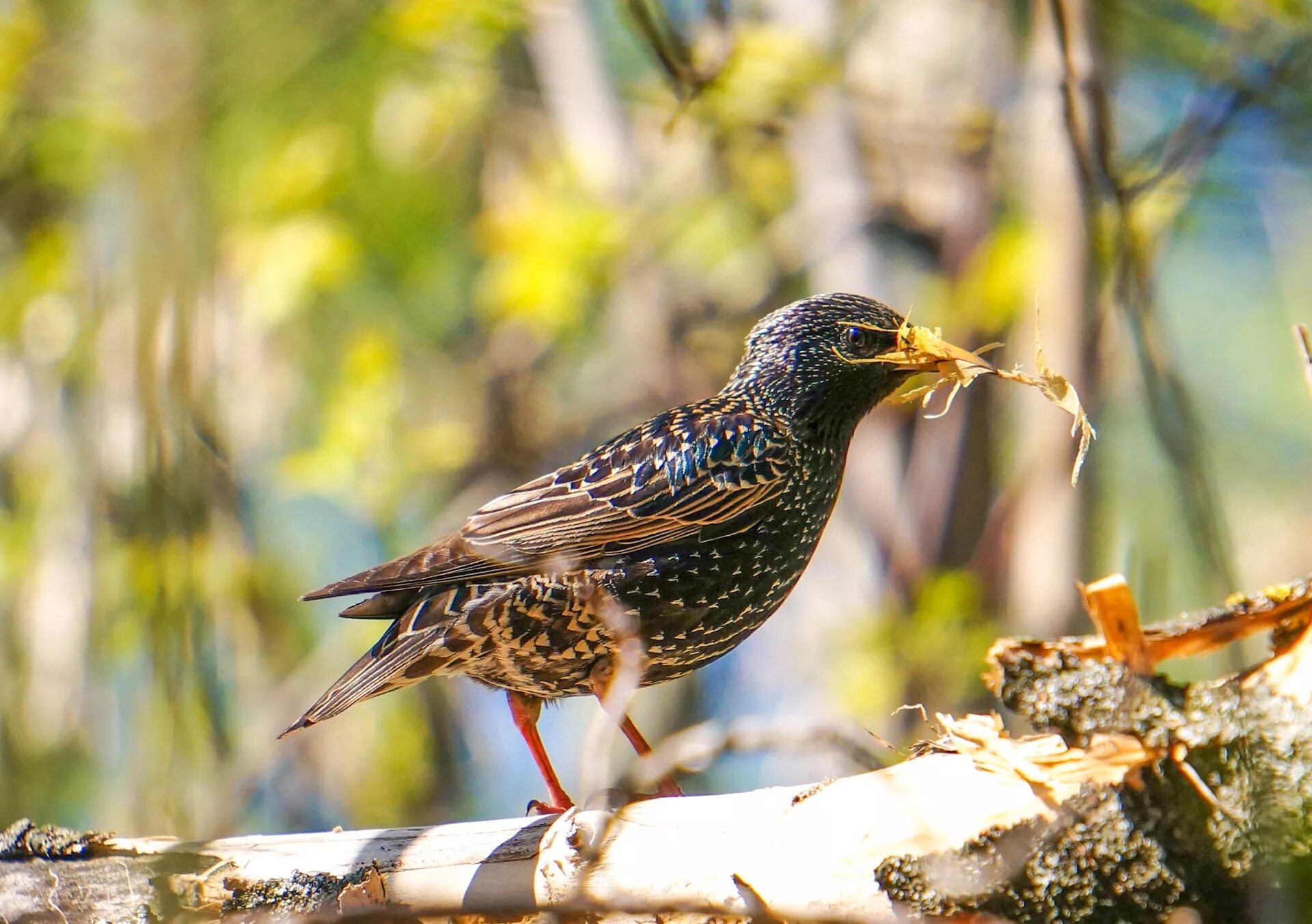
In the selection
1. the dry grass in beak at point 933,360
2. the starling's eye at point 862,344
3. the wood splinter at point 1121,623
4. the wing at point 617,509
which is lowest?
the wood splinter at point 1121,623

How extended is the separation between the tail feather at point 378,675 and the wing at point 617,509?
147 millimetres

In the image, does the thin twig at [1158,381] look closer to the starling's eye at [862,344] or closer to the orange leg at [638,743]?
the starling's eye at [862,344]

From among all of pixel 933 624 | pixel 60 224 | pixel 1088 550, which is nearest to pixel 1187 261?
pixel 1088 550

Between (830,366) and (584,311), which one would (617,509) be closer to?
(830,366)

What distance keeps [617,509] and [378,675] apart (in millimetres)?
807

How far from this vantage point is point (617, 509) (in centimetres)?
348

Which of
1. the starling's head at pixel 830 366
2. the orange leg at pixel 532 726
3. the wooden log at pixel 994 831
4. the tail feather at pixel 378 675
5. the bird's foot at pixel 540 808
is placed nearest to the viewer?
the wooden log at pixel 994 831

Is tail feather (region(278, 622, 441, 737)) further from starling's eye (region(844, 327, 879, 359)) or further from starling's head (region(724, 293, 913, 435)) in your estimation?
starling's eye (region(844, 327, 879, 359))

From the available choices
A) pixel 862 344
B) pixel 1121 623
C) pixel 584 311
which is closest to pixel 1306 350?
pixel 1121 623

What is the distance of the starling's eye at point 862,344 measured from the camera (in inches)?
151

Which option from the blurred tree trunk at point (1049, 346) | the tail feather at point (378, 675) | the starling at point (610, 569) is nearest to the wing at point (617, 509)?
the starling at point (610, 569)

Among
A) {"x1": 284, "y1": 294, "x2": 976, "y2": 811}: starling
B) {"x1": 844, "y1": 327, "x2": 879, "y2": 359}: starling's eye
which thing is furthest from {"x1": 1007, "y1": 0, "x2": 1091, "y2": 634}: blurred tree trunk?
{"x1": 284, "y1": 294, "x2": 976, "y2": 811}: starling

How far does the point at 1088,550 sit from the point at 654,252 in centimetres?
271

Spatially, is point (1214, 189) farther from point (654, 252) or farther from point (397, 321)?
point (397, 321)
